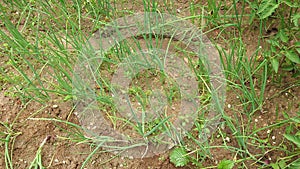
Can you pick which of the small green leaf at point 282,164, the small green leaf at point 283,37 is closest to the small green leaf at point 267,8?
the small green leaf at point 283,37

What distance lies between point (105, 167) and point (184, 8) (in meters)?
1.06

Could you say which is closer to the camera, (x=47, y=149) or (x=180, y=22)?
Result: (x=47, y=149)

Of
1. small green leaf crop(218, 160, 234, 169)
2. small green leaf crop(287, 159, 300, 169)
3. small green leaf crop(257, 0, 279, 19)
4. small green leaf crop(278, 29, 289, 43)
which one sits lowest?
small green leaf crop(218, 160, 234, 169)

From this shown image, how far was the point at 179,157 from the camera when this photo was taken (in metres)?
→ 1.44

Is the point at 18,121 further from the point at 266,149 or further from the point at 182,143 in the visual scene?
the point at 266,149

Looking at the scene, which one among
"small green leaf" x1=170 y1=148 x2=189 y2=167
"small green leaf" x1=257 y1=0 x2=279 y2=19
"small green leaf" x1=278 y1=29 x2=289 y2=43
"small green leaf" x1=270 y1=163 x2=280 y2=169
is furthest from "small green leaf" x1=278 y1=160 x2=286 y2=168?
"small green leaf" x1=257 y1=0 x2=279 y2=19

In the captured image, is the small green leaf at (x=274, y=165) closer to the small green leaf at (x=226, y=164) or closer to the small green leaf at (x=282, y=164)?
the small green leaf at (x=282, y=164)

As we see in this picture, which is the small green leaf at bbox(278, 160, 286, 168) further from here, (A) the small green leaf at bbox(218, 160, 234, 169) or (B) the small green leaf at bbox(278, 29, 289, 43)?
(B) the small green leaf at bbox(278, 29, 289, 43)

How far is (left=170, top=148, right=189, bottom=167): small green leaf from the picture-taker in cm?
143

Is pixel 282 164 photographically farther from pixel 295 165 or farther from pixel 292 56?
pixel 292 56

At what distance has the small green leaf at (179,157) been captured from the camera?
1.43 m

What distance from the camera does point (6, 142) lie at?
1535 millimetres

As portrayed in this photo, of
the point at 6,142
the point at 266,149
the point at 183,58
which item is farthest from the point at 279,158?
the point at 6,142

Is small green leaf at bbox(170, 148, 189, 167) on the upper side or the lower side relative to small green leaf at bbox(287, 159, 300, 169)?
lower
